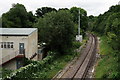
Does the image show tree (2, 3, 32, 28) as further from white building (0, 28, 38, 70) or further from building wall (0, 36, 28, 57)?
building wall (0, 36, 28, 57)

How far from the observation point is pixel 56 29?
35.9 metres

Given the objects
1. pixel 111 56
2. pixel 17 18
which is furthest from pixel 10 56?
pixel 17 18

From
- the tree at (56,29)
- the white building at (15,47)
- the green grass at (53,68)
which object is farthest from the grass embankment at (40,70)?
the white building at (15,47)

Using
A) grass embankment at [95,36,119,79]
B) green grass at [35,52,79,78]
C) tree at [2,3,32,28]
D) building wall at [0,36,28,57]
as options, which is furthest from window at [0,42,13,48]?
tree at [2,3,32,28]

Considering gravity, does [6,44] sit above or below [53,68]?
above

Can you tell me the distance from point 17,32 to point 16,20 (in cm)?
2662

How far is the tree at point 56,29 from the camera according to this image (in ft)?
118

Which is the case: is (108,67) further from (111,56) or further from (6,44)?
(6,44)

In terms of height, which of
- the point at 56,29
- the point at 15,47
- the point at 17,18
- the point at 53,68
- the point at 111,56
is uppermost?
the point at 17,18

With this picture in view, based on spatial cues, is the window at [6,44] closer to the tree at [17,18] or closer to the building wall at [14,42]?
the building wall at [14,42]

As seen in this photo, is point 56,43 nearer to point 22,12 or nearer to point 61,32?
point 61,32

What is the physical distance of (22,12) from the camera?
200 ft

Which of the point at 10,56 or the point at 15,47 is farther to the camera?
the point at 15,47

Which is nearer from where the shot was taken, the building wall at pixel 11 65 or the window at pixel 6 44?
the building wall at pixel 11 65
